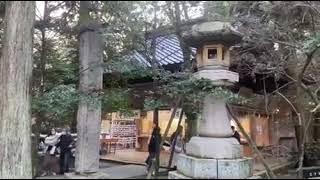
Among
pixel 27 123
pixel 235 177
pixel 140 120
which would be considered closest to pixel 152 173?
pixel 235 177

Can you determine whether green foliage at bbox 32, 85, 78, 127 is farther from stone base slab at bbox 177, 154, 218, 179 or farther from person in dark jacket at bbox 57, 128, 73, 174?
stone base slab at bbox 177, 154, 218, 179

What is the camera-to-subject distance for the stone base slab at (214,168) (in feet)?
22.2

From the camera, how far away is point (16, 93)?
6414 mm

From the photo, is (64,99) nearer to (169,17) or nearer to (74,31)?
(74,31)

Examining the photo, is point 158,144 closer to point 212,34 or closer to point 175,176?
point 175,176

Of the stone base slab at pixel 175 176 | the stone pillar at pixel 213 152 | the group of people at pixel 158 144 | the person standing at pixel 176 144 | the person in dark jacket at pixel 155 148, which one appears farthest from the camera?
the person standing at pixel 176 144

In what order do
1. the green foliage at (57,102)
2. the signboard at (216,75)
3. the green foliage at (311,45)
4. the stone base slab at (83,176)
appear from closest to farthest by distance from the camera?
1. the stone base slab at (83,176)
2. the signboard at (216,75)
3. the green foliage at (57,102)
4. the green foliage at (311,45)

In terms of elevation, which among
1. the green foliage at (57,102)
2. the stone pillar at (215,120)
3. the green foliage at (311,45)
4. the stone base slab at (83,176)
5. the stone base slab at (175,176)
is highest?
the green foliage at (311,45)

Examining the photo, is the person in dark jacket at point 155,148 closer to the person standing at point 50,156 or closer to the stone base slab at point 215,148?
the stone base slab at point 215,148

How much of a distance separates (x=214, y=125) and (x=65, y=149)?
2.80 m

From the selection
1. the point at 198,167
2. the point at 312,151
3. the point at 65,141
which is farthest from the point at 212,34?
the point at 312,151

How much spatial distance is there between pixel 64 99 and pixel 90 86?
1.97ft

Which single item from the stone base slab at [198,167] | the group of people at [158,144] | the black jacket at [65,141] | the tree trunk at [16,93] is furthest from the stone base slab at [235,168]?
the tree trunk at [16,93]

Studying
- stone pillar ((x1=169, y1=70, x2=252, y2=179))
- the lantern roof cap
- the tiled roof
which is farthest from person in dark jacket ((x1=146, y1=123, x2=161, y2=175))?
the lantern roof cap
